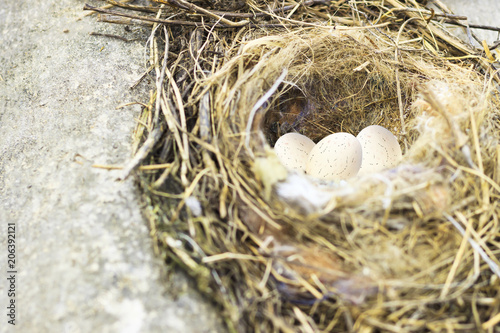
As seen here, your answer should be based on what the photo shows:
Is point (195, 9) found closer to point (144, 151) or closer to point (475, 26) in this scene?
point (144, 151)

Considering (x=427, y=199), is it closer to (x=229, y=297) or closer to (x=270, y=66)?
(x=229, y=297)

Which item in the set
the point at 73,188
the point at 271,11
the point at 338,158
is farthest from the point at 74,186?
the point at 271,11

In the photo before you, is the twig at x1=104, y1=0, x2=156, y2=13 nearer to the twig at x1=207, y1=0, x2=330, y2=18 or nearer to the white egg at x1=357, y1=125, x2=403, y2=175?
the twig at x1=207, y1=0, x2=330, y2=18

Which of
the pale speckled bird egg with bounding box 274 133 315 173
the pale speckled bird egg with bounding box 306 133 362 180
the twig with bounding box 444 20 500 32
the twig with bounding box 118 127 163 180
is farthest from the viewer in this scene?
the twig with bounding box 444 20 500 32

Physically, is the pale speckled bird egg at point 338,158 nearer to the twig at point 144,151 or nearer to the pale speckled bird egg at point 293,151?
the pale speckled bird egg at point 293,151

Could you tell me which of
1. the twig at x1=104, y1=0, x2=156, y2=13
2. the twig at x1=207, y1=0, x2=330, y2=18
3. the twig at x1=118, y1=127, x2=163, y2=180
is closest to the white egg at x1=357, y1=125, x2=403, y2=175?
the twig at x1=207, y1=0, x2=330, y2=18

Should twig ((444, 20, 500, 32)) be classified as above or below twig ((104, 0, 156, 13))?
above

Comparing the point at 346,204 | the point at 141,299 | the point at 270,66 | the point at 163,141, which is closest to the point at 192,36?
the point at 270,66
